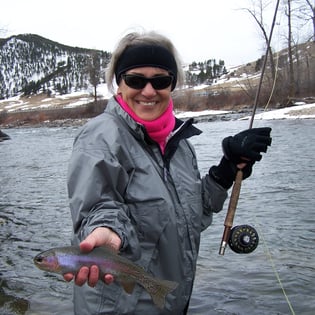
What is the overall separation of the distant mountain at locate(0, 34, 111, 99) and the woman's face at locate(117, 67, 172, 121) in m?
128

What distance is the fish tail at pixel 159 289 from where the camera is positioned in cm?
257

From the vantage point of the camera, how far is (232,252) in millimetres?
7375

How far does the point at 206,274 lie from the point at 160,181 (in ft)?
13.4

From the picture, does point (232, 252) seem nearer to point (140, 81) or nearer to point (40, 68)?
point (140, 81)

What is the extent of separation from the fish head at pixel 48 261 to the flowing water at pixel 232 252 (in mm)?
3470

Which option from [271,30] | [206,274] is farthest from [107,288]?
[206,274]

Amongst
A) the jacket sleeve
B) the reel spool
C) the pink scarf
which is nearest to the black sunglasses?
the pink scarf

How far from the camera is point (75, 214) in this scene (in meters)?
2.52

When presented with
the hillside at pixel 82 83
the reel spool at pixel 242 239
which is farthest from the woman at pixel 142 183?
the reel spool at pixel 242 239

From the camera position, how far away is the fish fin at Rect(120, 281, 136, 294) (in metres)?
2.47

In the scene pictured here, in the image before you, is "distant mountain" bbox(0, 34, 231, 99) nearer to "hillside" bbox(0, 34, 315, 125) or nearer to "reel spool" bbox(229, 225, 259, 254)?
"hillside" bbox(0, 34, 315, 125)

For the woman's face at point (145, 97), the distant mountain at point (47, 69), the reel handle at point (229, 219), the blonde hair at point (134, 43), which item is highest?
the distant mountain at point (47, 69)

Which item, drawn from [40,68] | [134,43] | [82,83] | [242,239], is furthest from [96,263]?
[40,68]

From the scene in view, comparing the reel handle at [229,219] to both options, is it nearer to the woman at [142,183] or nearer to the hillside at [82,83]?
the woman at [142,183]
